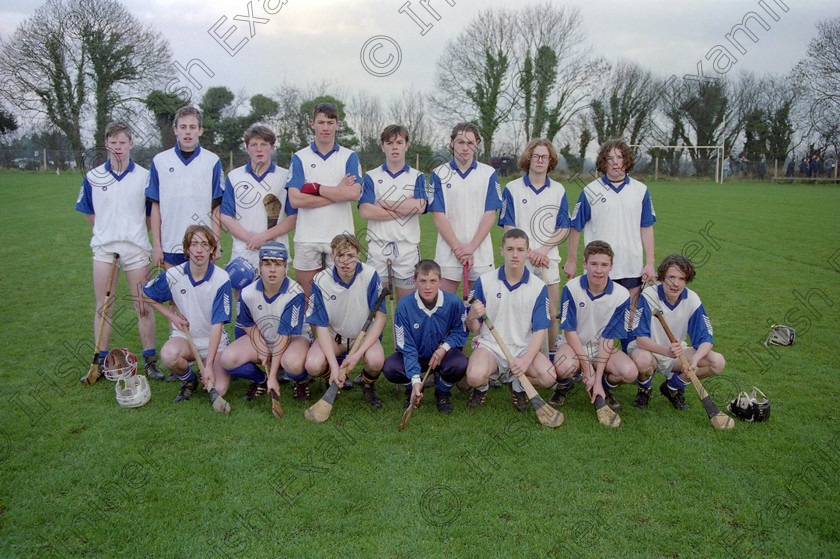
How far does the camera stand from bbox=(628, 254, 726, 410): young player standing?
3861 millimetres

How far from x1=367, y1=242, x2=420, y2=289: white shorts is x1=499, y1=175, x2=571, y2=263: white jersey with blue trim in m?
0.80

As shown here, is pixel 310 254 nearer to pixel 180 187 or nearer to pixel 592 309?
pixel 180 187

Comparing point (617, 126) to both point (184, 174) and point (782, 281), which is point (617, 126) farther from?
point (184, 174)

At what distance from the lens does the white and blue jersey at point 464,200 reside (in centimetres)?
423

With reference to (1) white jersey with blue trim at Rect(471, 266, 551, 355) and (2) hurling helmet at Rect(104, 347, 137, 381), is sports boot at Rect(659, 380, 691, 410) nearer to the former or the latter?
(1) white jersey with blue trim at Rect(471, 266, 551, 355)

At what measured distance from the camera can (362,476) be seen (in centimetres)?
302

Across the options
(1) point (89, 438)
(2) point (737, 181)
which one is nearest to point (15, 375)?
(1) point (89, 438)

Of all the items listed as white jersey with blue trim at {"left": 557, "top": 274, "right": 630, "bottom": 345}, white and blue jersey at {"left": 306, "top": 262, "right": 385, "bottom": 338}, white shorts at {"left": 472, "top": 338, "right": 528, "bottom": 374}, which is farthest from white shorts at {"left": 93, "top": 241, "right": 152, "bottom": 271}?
white jersey with blue trim at {"left": 557, "top": 274, "right": 630, "bottom": 345}

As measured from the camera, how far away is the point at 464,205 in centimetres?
423

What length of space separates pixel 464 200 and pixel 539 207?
579 mm

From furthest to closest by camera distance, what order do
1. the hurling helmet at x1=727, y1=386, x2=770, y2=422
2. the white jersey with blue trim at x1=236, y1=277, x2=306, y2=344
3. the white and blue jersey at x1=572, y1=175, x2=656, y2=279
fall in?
the white and blue jersey at x1=572, y1=175, x2=656, y2=279 → the white jersey with blue trim at x1=236, y1=277, x2=306, y2=344 → the hurling helmet at x1=727, y1=386, x2=770, y2=422

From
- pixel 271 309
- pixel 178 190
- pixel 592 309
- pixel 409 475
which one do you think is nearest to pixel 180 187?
pixel 178 190

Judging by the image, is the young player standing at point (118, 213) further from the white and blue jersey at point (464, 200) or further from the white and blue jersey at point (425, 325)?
the white and blue jersey at point (464, 200)

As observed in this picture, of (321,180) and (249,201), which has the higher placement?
(321,180)
